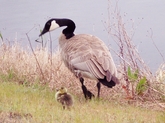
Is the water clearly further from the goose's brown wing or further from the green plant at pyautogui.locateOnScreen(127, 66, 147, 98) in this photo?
the goose's brown wing

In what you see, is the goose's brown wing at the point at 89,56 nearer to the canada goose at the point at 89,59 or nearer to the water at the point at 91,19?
the canada goose at the point at 89,59

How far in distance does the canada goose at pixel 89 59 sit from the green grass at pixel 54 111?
0.51 m

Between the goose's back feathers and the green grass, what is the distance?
59cm

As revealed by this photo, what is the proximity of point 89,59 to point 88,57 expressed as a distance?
2.2 inches

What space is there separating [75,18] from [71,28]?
1179 centimetres

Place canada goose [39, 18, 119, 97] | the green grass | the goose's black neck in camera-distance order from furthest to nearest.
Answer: the goose's black neck, canada goose [39, 18, 119, 97], the green grass

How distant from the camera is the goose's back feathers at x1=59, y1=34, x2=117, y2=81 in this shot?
6.85 m

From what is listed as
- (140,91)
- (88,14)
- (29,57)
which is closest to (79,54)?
(140,91)

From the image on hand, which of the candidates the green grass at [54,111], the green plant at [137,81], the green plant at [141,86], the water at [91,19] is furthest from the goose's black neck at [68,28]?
the water at [91,19]

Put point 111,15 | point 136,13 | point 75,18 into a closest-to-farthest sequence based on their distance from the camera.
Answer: point 111,15 < point 136,13 < point 75,18

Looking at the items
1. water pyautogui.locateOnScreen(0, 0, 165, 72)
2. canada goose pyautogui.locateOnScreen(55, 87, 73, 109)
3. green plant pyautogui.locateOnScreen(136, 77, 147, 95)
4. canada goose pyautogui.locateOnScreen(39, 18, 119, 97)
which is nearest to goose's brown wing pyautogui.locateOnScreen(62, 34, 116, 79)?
canada goose pyautogui.locateOnScreen(39, 18, 119, 97)

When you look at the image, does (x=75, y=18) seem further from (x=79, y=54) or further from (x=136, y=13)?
(x=79, y=54)

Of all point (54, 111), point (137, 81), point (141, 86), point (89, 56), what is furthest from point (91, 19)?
point (54, 111)

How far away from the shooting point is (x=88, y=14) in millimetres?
21219
